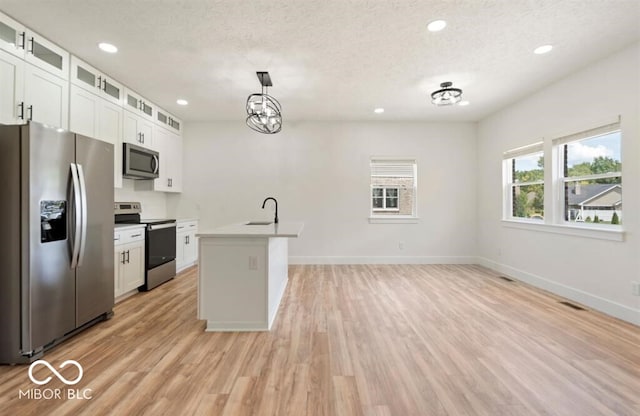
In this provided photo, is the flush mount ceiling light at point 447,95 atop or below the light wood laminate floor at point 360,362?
atop

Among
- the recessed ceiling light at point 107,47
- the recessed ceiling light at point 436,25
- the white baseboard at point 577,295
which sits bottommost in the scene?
the white baseboard at point 577,295

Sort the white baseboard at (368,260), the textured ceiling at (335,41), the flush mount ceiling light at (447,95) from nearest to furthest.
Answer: the textured ceiling at (335,41) < the flush mount ceiling light at (447,95) < the white baseboard at (368,260)

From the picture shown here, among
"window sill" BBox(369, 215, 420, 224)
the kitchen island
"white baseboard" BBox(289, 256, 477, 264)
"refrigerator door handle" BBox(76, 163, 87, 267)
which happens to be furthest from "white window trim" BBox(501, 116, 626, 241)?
"refrigerator door handle" BBox(76, 163, 87, 267)

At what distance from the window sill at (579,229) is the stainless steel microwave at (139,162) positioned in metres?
5.70

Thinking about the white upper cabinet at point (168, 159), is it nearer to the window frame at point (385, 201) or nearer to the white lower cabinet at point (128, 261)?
the white lower cabinet at point (128, 261)

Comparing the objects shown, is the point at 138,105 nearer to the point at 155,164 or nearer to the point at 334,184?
the point at 155,164

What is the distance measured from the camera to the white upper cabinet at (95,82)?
320cm

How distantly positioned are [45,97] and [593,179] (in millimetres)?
5895

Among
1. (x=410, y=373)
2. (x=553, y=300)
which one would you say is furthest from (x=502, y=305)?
(x=410, y=373)

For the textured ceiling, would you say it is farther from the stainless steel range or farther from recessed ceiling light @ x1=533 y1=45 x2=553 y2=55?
the stainless steel range

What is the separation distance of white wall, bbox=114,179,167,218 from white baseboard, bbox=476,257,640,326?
20.0 ft

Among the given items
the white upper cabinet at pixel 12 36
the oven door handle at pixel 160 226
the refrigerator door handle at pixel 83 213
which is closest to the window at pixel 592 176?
the refrigerator door handle at pixel 83 213

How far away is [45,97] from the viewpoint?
284 centimetres

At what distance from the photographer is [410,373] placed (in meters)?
2.04
